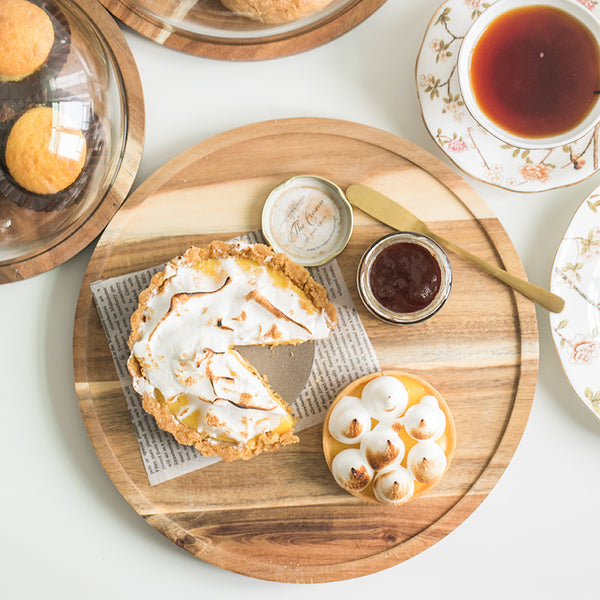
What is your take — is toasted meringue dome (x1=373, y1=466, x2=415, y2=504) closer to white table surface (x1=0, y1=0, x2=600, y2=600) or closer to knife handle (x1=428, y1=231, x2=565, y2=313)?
white table surface (x1=0, y1=0, x2=600, y2=600)

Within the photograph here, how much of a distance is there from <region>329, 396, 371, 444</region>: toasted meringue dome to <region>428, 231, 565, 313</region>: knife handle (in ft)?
1.56

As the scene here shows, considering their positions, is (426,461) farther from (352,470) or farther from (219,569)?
(219,569)

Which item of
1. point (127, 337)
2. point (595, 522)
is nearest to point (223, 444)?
point (127, 337)

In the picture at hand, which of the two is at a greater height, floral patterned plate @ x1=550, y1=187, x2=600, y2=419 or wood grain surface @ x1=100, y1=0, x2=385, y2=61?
wood grain surface @ x1=100, y1=0, x2=385, y2=61

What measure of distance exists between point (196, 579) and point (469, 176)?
137cm

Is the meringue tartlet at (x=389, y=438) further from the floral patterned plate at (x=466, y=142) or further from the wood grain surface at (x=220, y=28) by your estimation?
the wood grain surface at (x=220, y=28)

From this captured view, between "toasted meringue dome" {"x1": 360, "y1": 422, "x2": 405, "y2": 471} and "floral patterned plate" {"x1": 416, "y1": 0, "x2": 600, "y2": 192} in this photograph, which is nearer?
"toasted meringue dome" {"x1": 360, "y1": 422, "x2": 405, "y2": 471}

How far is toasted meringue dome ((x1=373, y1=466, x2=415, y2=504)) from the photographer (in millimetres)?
1363

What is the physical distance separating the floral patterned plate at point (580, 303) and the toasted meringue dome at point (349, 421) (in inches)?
22.9

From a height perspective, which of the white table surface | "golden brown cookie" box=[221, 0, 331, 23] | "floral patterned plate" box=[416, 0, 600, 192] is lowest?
the white table surface

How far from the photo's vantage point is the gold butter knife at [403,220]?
59.8 inches

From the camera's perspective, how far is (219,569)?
162cm

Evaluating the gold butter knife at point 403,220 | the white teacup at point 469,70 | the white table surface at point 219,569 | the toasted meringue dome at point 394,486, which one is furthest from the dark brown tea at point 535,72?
the toasted meringue dome at point 394,486

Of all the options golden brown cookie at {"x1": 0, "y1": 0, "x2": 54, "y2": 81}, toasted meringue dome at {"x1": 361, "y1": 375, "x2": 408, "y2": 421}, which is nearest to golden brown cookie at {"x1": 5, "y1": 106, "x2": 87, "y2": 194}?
golden brown cookie at {"x1": 0, "y1": 0, "x2": 54, "y2": 81}
